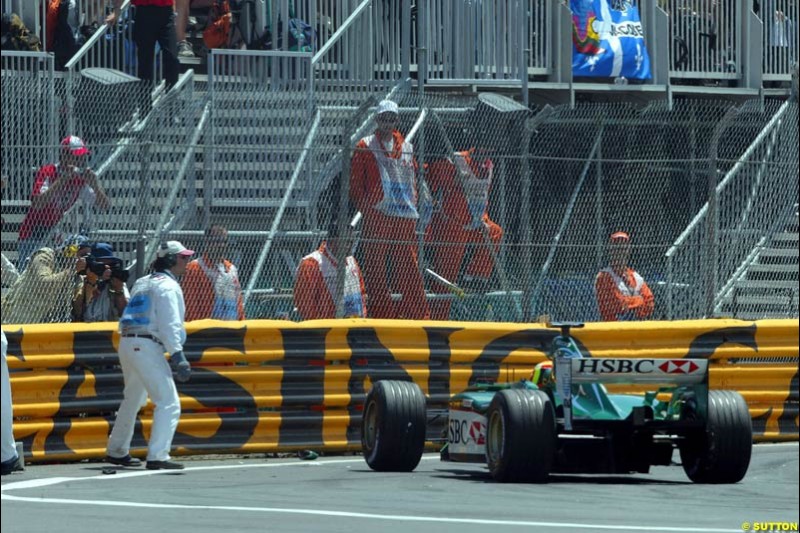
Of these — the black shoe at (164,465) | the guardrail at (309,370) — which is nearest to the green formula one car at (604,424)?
the guardrail at (309,370)

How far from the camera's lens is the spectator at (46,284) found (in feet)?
43.8

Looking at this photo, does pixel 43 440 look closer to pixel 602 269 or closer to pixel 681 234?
pixel 602 269

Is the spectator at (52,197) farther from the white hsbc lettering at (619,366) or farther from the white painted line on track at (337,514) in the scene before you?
the white hsbc lettering at (619,366)

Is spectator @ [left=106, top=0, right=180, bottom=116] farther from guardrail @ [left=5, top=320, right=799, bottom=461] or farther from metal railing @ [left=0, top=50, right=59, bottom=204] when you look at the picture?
guardrail @ [left=5, top=320, right=799, bottom=461]

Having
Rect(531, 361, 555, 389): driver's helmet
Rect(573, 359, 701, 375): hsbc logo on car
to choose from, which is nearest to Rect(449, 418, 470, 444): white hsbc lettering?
Rect(531, 361, 555, 389): driver's helmet

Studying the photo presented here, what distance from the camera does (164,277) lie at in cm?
1260

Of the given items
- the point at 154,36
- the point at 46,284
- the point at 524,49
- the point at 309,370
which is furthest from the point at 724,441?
the point at 524,49

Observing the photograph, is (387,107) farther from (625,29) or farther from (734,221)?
(625,29)

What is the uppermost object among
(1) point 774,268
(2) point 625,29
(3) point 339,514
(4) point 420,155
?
(2) point 625,29

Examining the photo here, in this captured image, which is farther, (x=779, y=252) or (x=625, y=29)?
(x=625, y=29)

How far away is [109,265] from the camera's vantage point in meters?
13.2

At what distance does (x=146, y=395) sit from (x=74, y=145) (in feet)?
6.39

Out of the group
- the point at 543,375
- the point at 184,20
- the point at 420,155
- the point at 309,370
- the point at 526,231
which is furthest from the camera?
the point at 184,20

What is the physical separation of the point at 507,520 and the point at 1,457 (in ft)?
8.91
